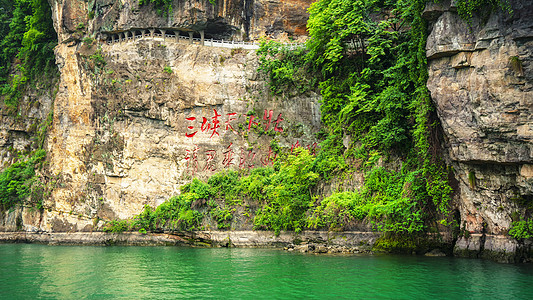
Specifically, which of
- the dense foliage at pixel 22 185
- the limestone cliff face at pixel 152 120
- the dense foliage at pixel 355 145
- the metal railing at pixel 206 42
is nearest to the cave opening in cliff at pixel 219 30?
the limestone cliff face at pixel 152 120

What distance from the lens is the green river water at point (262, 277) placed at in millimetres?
9594

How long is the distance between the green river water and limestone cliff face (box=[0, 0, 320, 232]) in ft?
20.2

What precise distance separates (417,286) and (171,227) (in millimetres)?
12472

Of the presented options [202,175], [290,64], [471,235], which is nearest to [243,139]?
[202,175]

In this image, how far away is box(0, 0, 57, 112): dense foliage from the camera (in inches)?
992

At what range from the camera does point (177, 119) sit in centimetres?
2191

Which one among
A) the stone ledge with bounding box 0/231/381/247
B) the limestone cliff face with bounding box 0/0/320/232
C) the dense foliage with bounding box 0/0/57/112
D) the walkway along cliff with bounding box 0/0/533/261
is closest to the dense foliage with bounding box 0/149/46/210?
the walkway along cliff with bounding box 0/0/533/261

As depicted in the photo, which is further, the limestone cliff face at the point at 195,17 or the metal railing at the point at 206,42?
the metal railing at the point at 206,42

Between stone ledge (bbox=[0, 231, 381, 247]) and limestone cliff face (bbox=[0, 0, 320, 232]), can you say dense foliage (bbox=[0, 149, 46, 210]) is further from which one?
stone ledge (bbox=[0, 231, 381, 247])

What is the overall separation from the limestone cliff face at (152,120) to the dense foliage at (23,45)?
12.8ft

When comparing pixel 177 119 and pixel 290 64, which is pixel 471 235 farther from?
pixel 177 119

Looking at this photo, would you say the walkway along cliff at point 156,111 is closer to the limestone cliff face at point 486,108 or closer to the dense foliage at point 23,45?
the dense foliage at point 23,45

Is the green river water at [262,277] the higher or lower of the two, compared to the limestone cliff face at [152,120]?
lower

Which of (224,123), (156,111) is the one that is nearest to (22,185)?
(156,111)
